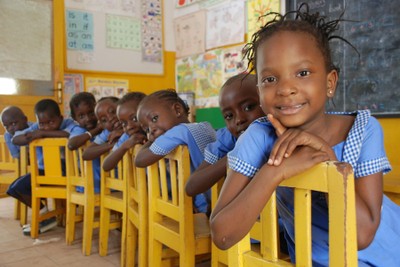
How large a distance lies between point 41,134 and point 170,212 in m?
1.85

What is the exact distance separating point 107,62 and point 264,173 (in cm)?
444

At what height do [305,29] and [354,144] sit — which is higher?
[305,29]

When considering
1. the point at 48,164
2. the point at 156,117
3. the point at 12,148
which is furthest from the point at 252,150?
the point at 12,148

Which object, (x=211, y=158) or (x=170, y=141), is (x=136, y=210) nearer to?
(x=170, y=141)

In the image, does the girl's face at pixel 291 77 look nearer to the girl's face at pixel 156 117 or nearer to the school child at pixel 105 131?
the girl's face at pixel 156 117

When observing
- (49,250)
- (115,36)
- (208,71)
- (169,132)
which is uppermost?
(115,36)

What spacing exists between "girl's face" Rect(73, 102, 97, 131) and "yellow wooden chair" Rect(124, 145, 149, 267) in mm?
1193

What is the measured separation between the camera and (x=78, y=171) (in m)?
2.77

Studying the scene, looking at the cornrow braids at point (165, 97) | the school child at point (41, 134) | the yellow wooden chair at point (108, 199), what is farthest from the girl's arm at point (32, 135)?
the cornrow braids at point (165, 97)

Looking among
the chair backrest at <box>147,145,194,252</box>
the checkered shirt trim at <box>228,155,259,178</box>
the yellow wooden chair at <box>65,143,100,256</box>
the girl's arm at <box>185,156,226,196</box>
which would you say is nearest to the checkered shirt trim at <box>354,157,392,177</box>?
the checkered shirt trim at <box>228,155,259,178</box>

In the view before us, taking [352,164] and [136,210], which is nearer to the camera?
[352,164]

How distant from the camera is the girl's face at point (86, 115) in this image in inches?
129

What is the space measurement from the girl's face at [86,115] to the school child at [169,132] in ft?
4.39

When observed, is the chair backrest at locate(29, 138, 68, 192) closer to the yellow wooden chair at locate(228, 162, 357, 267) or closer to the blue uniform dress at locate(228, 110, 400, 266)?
the blue uniform dress at locate(228, 110, 400, 266)
